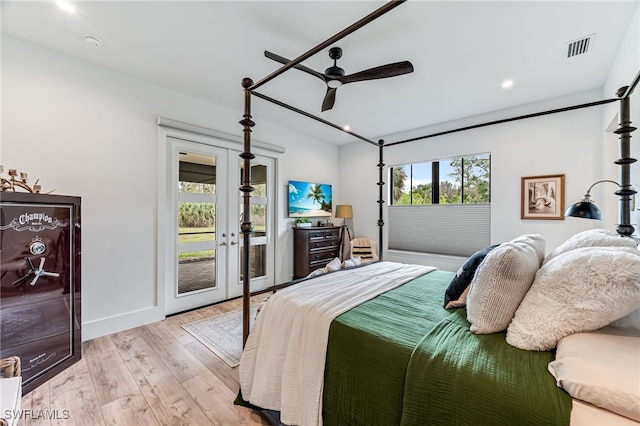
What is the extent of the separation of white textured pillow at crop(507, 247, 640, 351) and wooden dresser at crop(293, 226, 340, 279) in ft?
11.2

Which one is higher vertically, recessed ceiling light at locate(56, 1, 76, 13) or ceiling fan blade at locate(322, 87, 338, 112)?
recessed ceiling light at locate(56, 1, 76, 13)

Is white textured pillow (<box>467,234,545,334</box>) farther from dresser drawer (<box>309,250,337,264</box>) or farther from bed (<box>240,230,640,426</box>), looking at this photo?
dresser drawer (<box>309,250,337,264</box>)

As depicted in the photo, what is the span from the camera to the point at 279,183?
14.4ft

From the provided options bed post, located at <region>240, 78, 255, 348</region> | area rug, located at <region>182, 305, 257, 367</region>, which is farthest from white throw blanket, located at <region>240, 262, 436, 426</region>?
area rug, located at <region>182, 305, 257, 367</region>

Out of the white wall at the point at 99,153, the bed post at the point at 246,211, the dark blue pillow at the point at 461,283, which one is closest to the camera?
the dark blue pillow at the point at 461,283

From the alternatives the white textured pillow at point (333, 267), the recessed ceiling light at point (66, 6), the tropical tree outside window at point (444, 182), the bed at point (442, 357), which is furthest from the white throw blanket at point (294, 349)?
the tropical tree outside window at point (444, 182)

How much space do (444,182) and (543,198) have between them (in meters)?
1.29

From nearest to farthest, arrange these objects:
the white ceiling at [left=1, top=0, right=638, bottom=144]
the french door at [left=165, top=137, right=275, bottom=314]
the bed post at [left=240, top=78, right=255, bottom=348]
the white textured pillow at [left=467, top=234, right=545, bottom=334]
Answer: the white textured pillow at [left=467, top=234, right=545, bottom=334] → the bed post at [left=240, top=78, right=255, bottom=348] → the white ceiling at [left=1, top=0, right=638, bottom=144] → the french door at [left=165, top=137, right=275, bottom=314]

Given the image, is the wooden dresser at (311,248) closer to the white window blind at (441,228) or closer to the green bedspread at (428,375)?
the white window blind at (441,228)

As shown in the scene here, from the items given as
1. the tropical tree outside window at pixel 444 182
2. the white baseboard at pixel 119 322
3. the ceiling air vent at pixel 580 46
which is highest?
the ceiling air vent at pixel 580 46

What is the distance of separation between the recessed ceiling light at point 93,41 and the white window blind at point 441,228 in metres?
4.33

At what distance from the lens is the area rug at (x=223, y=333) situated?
238 cm

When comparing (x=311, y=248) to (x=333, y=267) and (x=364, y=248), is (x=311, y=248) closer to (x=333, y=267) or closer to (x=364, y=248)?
(x=364, y=248)

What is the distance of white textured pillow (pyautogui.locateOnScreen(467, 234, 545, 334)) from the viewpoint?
117 cm
